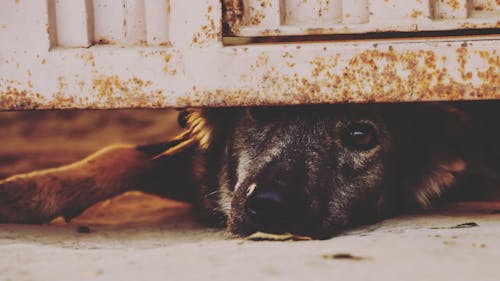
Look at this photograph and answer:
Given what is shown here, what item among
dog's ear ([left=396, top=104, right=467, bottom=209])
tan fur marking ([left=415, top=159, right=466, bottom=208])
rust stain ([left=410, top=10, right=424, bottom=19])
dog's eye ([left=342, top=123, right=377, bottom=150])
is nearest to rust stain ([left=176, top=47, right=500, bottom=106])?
rust stain ([left=410, top=10, right=424, bottom=19])

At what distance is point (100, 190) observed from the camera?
3.38 meters

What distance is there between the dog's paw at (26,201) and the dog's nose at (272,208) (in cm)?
102

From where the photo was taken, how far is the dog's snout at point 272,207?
2.44 metres

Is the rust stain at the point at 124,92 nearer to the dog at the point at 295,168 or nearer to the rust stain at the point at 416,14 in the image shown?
the dog at the point at 295,168

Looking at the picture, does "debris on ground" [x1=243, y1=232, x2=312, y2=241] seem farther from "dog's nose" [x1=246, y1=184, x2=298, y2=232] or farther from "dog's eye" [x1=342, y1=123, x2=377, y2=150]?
"dog's eye" [x1=342, y1=123, x2=377, y2=150]

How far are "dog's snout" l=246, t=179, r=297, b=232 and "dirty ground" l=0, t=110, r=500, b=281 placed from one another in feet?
0.50

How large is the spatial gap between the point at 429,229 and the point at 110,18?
1.32 metres

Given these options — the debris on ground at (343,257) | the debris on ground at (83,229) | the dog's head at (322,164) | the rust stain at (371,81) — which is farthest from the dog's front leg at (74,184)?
the debris on ground at (343,257)

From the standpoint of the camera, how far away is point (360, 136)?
2945mm

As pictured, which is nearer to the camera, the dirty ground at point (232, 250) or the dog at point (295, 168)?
the dirty ground at point (232, 250)

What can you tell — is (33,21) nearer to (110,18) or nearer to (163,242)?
(110,18)

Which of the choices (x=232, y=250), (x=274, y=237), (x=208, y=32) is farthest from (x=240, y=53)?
(x=232, y=250)

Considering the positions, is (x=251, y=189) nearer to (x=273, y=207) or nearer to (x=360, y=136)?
(x=273, y=207)

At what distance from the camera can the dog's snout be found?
2.44 metres
